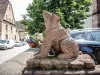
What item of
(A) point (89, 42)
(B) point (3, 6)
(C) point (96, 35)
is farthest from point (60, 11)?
(B) point (3, 6)

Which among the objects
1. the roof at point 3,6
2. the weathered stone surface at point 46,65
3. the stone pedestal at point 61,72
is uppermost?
the roof at point 3,6

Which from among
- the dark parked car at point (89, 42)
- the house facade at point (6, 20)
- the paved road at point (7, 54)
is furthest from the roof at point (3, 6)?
the dark parked car at point (89, 42)

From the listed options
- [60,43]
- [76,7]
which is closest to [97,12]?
[76,7]

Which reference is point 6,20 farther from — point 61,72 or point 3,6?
point 61,72

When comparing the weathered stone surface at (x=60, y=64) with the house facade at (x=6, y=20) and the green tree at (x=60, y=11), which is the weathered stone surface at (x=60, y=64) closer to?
the green tree at (x=60, y=11)

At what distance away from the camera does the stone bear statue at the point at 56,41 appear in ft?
9.19

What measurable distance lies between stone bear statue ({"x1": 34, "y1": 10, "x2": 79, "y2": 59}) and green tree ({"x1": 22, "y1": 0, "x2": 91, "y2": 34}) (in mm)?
15219

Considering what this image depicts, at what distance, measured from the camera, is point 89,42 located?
5.77 metres

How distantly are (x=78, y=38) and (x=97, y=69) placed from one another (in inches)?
146

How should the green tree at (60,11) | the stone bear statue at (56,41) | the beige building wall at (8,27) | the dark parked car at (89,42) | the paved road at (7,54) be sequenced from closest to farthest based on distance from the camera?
1. the stone bear statue at (56,41)
2. the dark parked car at (89,42)
3. the paved road at (7,54)
4. the green tree at (60,11)
5. the beige building wall at (8,27)

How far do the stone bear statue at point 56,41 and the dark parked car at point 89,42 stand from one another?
2376mm

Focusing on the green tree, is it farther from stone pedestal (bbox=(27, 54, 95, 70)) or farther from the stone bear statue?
stone pedestal (bbox=(27, 54, 95, 70))

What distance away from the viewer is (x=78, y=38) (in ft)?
20.7

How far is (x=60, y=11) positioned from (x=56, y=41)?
16.0m
